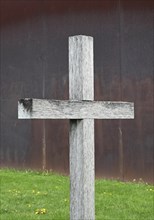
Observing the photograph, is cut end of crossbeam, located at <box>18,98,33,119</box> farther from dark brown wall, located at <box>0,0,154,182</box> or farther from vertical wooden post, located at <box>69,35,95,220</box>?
dark brown wall, located at <box>0,0,154,182</box>

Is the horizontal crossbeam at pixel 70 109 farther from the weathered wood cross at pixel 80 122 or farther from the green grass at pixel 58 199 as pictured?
the green grass at pixel 58 199

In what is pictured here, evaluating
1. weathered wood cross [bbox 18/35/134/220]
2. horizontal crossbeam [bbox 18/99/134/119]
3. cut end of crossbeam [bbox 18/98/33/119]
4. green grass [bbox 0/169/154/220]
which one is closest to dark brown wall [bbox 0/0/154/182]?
green grass [bbox 0/169/154/220]

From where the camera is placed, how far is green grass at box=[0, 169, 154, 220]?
713cm

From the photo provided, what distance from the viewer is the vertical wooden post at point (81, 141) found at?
3.52 m

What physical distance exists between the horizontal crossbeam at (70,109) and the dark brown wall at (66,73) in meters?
6.24

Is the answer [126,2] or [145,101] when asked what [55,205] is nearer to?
[145,101]

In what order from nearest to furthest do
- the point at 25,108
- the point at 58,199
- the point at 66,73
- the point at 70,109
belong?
the point at 25,108
the point at 70,109
the point at 58,199
the point at 66,73

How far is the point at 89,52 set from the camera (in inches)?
144

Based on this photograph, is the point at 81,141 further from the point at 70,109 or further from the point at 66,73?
the point at 66,73

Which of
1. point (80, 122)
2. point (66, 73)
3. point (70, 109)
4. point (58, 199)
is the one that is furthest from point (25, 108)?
point (66, 73)

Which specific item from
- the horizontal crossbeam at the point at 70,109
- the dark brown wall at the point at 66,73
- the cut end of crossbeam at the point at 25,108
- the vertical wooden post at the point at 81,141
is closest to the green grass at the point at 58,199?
the dark brown wall at the point at 66,73

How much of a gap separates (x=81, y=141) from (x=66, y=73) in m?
8.07

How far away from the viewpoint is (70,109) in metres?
3.48

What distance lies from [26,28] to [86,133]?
906 centimetres
